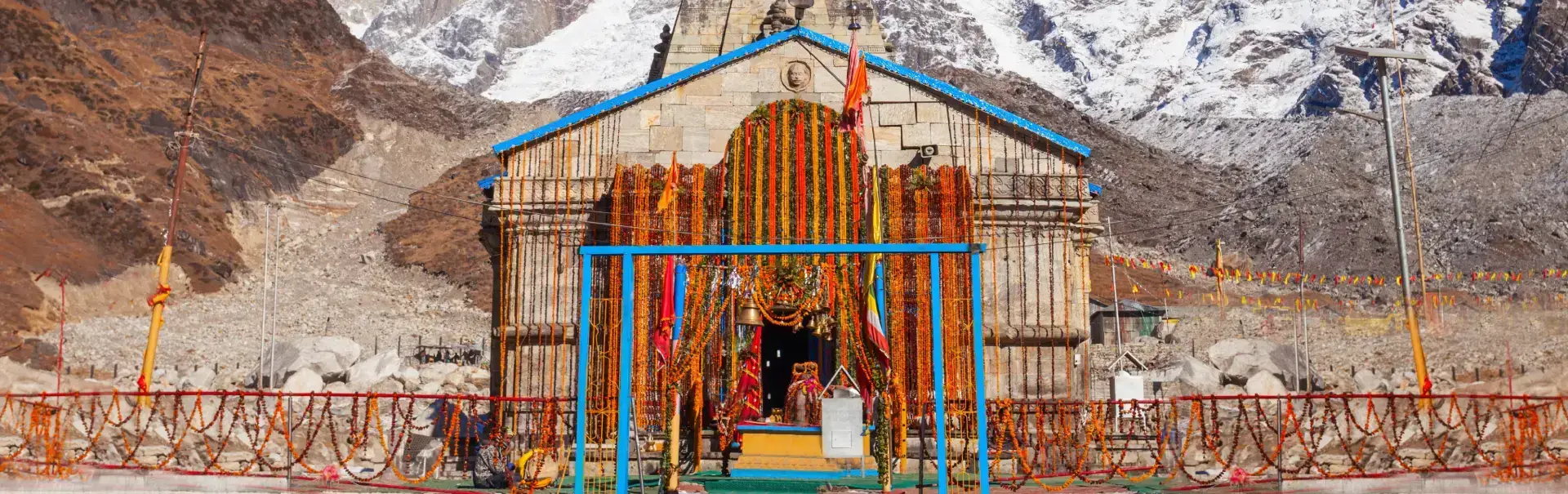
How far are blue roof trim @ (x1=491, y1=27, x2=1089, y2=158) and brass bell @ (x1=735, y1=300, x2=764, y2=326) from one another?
5262 millimetres

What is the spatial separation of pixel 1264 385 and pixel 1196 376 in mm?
2270

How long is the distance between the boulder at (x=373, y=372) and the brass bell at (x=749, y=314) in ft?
96.1

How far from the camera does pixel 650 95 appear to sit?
2672cm

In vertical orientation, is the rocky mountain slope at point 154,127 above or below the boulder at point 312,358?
above

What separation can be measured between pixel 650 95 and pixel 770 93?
2309 mm

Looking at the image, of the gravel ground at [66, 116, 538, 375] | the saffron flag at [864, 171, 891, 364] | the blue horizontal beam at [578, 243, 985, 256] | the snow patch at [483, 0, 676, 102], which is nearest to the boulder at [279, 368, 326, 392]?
the gravel ground at [66, 116, 538, 375]

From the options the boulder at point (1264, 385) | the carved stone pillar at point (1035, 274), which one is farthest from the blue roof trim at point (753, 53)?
the boulder at point (1264, 385)

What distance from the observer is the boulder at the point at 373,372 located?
4928 centimetres

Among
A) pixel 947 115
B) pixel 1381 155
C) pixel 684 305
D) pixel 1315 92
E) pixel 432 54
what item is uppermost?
pixel 432 54

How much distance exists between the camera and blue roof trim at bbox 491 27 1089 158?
26.1 m

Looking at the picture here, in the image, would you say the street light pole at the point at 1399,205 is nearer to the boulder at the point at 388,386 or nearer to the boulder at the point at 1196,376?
the boulder at the point at 1196,376

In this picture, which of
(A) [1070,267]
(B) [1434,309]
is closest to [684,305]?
(A) [1070,267]

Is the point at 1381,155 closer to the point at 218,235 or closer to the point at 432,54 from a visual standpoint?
the point at 218,235

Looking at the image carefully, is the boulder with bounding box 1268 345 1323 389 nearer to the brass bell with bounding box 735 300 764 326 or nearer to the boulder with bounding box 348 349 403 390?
the boulder with bounding box 348 349 403 390
